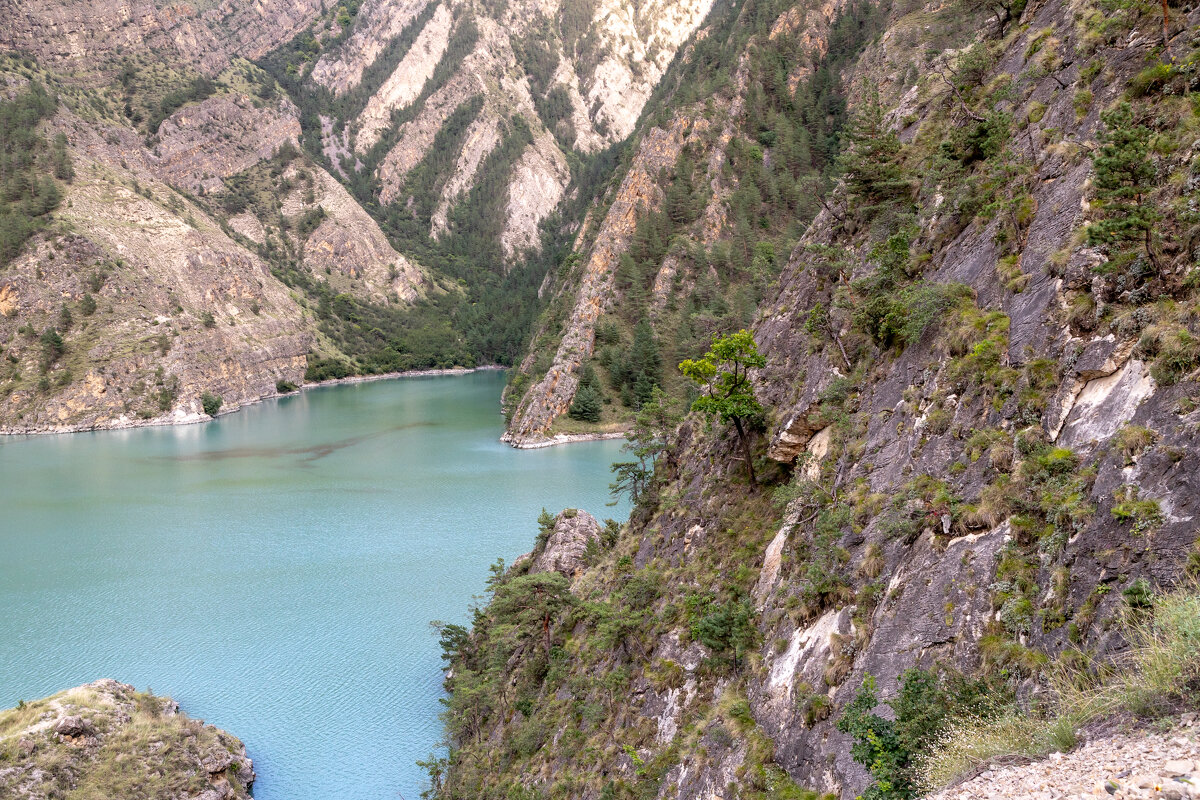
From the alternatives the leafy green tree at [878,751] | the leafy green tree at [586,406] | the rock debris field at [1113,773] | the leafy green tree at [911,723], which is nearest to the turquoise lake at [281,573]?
the leafy green tree at [586,406]

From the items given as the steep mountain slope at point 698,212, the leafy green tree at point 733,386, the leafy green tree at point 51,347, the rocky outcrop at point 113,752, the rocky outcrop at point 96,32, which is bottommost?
the rocky outcrop at point 113,752

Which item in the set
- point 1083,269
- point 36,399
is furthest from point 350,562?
point 36,399

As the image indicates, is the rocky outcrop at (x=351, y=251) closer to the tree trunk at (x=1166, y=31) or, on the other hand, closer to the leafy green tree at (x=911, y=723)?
the tree trunk at (x=1166, y=31)

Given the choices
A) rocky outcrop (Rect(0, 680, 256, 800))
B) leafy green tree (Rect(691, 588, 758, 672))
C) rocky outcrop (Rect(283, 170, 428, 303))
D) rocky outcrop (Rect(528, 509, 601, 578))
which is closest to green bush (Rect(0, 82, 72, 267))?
rocky outcrop (Rect(283, 170, 428, 303))

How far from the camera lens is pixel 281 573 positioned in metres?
41.7

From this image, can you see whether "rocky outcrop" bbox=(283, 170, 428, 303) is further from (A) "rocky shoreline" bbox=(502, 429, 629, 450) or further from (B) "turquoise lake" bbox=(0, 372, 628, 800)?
(A) "rocky shoreline" bbox=(502, 429, 629, 450)

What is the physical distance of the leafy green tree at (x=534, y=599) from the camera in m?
23.5

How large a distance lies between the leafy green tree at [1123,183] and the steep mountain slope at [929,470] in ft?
0.18

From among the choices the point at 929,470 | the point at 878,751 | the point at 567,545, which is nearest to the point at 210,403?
the point at 567,545

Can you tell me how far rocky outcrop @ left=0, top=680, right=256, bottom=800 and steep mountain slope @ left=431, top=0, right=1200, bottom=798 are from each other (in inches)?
318

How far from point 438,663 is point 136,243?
11079 cm

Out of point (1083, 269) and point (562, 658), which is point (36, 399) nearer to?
point (562, 658)

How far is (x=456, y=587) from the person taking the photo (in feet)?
126

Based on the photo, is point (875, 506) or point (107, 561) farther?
point (107, 561)
